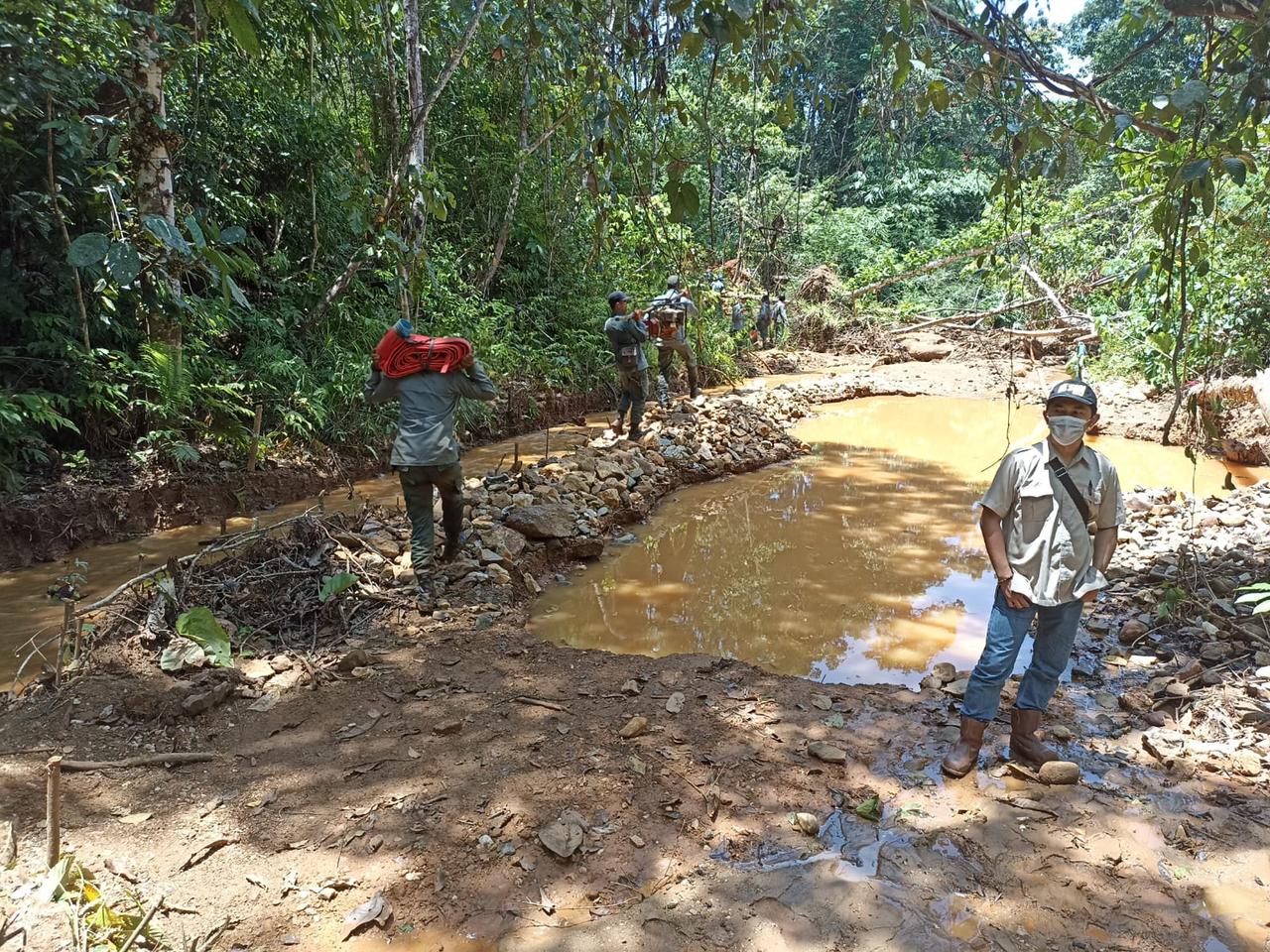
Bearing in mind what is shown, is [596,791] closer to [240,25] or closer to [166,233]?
[166,233]

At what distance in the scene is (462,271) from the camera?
11547 mm

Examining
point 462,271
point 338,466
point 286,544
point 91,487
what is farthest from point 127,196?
point 462,271

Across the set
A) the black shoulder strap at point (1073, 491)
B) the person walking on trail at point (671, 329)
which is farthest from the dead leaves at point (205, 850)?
the person walking on trail at point (671, 329)

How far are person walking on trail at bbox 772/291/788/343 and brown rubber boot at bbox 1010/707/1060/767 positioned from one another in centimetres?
1616

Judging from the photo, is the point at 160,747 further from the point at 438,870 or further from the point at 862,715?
the point at 862,715

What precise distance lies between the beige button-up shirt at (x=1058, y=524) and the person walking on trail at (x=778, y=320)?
1602cm

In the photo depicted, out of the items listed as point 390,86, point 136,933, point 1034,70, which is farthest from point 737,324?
point 136,933

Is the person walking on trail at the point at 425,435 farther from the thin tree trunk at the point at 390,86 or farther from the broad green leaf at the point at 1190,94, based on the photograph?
the broad green leaf at the point at 1190,94

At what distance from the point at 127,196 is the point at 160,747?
5037 mm

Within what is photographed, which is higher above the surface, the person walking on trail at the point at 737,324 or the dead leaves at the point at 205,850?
the person walking on trail at the point at 737,324

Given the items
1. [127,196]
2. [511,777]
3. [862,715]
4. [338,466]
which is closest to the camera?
[511,777]

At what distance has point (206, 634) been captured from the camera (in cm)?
378

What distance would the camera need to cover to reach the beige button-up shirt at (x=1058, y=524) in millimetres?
2875

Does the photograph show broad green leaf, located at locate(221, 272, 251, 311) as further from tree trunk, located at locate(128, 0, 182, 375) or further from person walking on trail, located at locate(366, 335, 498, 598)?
tree trunk, located at locate(128, 0, 182, 375)
